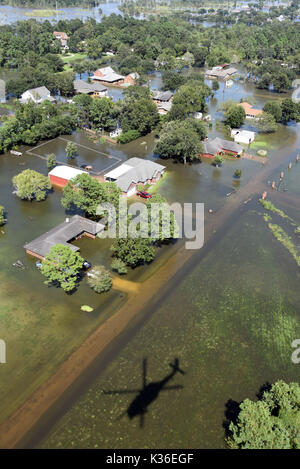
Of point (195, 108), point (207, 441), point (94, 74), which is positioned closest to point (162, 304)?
point (207, 441)

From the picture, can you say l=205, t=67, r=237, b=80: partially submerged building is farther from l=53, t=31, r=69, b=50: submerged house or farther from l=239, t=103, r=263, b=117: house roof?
l=53, t=31, r=69, b=50: submerged house

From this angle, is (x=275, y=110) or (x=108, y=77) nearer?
(x=275, y=110)

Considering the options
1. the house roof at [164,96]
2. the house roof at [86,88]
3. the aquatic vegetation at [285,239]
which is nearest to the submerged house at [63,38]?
the house roof at [86,88]

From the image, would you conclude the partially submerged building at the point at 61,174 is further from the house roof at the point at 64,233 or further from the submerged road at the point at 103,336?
the submerged road at the point at 103,336

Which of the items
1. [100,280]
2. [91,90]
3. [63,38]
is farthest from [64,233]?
[63,38]

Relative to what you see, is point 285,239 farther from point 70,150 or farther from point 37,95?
point 37,95

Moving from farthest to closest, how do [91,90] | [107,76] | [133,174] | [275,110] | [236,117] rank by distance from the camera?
[107,76] → [91,90] → [275,110] → [236,117] → [133,174]
